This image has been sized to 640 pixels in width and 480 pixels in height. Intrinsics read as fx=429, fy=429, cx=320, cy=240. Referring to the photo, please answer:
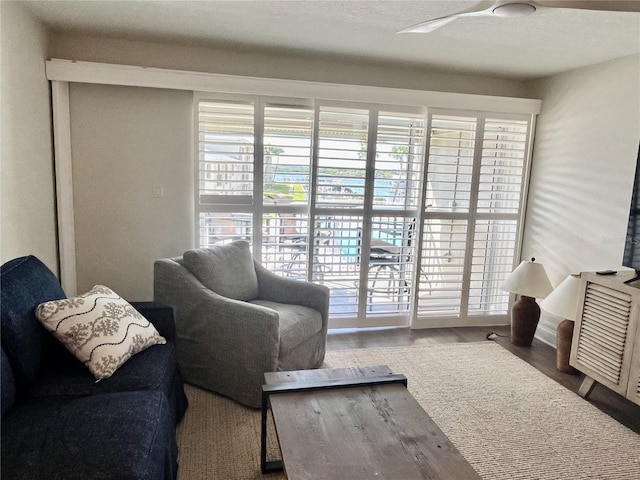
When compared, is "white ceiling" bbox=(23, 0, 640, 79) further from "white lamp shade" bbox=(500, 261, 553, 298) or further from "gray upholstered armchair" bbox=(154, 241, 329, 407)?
"white lamp shade" bbox=(500, 261, 553, 298)

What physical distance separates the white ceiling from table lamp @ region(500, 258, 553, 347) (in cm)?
162

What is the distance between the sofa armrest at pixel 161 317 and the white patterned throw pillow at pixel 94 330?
0.23m

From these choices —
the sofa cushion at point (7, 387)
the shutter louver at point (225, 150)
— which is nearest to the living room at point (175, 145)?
the shutter louver at point (225, 150)

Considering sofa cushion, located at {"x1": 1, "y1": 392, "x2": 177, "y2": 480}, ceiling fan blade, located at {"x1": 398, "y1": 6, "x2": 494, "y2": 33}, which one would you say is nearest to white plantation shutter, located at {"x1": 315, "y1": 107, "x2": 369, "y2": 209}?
ceiling fan blade, located at {"x1": 398, "y1": 6, "x2": 494, "y2": 33}

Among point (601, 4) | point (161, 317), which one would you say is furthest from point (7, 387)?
point (601, 4)

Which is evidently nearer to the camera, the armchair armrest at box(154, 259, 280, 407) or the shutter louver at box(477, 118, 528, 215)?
the armchair armrest at box(154, 259, 280, 407)

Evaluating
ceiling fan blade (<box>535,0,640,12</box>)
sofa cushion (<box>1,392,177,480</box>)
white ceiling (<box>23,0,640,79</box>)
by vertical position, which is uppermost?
white ceiling (<box>23,0,640,79</box>)

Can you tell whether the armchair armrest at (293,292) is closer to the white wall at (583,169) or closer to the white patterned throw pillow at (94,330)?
the white patterned throw pillow at (94,330)

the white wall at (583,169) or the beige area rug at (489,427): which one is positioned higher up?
the white wall at (583,169)

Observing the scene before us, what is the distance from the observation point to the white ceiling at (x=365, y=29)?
91.6 inches

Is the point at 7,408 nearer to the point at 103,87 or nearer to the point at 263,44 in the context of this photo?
the point at 103,87

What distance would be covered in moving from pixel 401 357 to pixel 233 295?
136 cm

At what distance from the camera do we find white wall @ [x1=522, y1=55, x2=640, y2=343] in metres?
3.01

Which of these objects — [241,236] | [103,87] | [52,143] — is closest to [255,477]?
[241,236]
